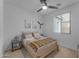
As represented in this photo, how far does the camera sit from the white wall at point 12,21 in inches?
133

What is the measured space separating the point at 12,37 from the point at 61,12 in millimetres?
3522

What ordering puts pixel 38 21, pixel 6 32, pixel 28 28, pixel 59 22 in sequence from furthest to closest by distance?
1. pixel 38 21
2. pixel 59 22
3. pixel 28 28
4. pixel 6 32

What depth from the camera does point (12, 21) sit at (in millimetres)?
3684

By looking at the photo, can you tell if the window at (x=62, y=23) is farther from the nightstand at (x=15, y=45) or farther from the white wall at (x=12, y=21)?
the nightstand at (x=15, y=45)

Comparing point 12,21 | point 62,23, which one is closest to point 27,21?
point 12,21

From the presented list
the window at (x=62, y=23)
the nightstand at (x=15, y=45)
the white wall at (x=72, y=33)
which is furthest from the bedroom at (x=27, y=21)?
the window at (x=62, y=23)

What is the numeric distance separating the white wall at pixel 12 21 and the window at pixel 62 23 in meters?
2.36

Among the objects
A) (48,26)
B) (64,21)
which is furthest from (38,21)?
(64,21)

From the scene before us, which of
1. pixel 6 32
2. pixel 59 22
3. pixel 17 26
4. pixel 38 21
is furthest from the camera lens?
pixel 38 21

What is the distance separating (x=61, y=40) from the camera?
4418 millimetres

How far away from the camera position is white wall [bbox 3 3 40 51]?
3367mm

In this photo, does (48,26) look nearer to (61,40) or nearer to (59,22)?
(59,22)

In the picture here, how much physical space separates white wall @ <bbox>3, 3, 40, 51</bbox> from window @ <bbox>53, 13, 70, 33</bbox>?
7.74 feet

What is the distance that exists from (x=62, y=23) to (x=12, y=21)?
11.2 ft
